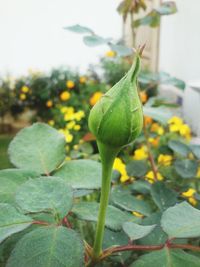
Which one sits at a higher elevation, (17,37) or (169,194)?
→ (169,194)

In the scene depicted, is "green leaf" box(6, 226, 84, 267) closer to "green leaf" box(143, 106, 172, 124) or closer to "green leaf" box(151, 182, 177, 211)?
"green leaf" box(151, 182, 177, 211)

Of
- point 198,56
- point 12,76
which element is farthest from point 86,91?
point 12,76

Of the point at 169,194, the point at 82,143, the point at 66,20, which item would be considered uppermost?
the point at 169,194

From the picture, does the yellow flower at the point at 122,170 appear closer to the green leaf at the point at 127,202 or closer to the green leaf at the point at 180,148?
the green leaf at the point at 180,148

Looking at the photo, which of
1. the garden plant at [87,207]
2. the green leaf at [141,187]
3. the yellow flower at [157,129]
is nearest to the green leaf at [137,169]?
the green leaf at [141,187]

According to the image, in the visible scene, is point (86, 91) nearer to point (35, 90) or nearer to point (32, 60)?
point (35, 90)

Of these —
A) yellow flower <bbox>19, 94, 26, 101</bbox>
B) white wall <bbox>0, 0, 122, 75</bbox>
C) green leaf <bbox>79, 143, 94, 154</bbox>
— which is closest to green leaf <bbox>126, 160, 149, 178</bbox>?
green leaf <bbox>79, 143, 94, 154</bbox>
